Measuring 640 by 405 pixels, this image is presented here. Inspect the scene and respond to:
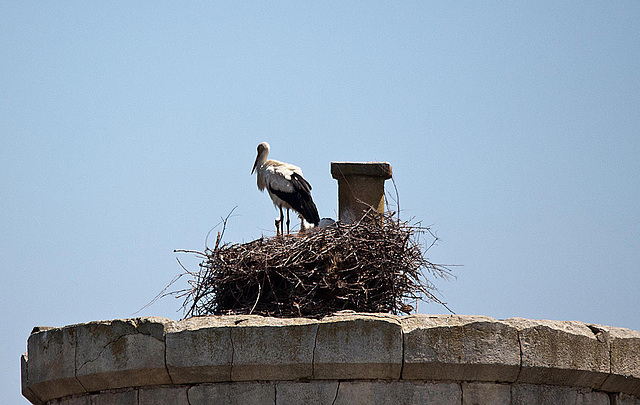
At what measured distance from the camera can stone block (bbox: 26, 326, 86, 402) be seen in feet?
22.6

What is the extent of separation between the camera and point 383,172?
9.40 meters

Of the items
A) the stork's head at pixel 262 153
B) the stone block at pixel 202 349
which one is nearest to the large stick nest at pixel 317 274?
the stone block at pixel 202 349

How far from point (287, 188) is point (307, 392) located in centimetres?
482

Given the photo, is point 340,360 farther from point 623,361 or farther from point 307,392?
point 623,361

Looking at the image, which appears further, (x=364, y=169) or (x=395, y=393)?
(x=364, y=169)

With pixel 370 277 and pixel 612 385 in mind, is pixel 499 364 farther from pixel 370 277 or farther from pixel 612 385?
pixel 370 277

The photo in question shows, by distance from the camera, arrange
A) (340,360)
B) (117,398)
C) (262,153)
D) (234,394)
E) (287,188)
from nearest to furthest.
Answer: (340,360) < (234,394) < (117,398) < (287,188) < (262,153)

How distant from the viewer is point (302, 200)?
10.8 meters

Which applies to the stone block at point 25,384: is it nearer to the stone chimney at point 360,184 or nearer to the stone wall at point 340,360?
the stone wall at point 340,360

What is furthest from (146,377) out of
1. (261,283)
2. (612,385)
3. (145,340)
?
(612,385)

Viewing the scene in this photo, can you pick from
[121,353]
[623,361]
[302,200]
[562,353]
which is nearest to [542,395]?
[562,353]

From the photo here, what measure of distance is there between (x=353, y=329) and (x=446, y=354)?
69 cm

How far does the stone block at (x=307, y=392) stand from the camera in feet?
20.8

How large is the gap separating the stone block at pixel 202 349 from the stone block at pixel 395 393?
0.85 m
